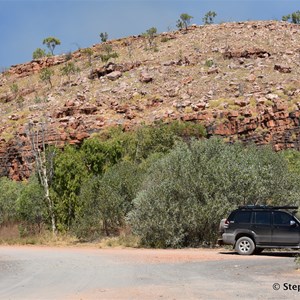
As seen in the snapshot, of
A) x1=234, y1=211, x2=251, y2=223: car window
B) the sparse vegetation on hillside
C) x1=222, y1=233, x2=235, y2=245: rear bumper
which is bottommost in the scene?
x1=222, y1=233, x2=235, y2=245: rear bumper

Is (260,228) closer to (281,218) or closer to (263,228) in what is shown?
(263,228)

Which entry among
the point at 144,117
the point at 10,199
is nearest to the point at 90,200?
the point at 10,199

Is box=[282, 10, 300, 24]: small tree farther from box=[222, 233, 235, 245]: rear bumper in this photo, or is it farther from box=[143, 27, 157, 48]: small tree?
box=[222, 233, 235, 245]: rear bumper

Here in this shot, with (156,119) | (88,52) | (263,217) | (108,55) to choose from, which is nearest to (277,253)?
(263,217)

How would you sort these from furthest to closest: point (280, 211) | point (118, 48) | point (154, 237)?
point (118, 48) → point (154, 237) → point (280, 211)

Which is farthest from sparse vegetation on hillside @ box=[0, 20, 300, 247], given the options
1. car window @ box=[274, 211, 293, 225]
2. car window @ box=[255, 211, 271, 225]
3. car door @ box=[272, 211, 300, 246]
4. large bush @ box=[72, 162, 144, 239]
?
car door @ box=[272, 211, 300, 246]

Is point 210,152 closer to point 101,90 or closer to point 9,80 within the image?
point 101,90

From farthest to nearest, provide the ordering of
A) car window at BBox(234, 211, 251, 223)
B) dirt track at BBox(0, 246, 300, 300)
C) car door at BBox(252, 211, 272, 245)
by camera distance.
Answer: car window at BBox(234, 211, 251, 223) → car door at BBox(252, 211, 272, 245) → dirt track at BBox(0, 246, 300, 300)

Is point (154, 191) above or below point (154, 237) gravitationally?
above

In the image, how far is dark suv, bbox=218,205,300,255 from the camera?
1952 cm

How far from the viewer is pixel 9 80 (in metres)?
105

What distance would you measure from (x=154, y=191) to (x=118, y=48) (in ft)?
256

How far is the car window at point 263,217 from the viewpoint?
65.1ft

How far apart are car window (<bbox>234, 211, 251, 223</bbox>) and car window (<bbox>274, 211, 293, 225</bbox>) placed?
97 centimetres
